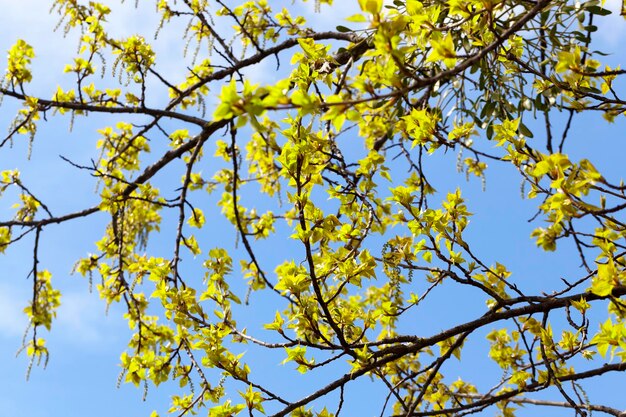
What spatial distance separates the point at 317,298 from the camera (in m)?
1.95

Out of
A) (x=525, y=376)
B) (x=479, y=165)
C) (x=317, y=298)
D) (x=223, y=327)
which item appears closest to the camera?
(x=317, y=298)

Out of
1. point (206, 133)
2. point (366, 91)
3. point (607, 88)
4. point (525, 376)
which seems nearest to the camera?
point (366, 91)

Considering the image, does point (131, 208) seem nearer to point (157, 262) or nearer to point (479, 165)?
point (157, 262)

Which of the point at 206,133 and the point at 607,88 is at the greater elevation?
the point at 206,133

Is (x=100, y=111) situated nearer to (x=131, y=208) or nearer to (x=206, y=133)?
(x=206, y=133)

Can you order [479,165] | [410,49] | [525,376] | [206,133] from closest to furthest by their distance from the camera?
[410,49] → [525,376] → [206,133] → [479,165]

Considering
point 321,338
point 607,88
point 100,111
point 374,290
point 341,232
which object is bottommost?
point 321,338

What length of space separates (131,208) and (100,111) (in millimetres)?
1366

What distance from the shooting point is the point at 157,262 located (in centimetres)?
283

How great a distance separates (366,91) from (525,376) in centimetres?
176

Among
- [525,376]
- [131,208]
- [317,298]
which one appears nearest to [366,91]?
[317,298]

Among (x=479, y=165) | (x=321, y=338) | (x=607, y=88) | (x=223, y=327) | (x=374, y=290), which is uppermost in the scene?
(x=479, y=165)

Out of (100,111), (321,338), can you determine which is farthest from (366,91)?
(100,111)

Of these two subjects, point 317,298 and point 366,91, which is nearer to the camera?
point 366,91
